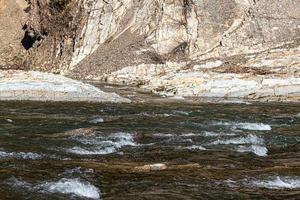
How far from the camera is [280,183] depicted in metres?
16.6

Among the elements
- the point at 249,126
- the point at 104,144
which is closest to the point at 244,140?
the point at 249,126

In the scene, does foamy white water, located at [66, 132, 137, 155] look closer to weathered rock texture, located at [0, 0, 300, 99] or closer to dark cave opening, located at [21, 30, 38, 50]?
weathered rock texture, located at [0, 0, 300, 99]

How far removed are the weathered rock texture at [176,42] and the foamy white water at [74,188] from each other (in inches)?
1637

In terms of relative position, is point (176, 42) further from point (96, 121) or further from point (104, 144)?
point (104, 144)

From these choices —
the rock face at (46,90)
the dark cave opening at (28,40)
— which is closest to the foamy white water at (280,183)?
the rock face at (46,90)

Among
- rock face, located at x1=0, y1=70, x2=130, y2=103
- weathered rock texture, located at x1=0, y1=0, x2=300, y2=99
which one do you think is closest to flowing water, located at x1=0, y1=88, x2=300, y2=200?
rock face, located at x1=0, y1=70, x2=130, y2=103

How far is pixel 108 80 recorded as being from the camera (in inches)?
2975

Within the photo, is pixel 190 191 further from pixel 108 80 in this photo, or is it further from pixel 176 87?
pixel 108 80

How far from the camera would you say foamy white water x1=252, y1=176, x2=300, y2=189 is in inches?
642

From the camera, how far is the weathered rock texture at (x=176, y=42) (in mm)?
65375

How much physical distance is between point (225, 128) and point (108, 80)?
156 ft

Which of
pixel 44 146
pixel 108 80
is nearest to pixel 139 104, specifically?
pixel 44 146

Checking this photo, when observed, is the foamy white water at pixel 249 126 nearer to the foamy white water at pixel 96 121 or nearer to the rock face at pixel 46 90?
the foamy white water at pixel 96 121

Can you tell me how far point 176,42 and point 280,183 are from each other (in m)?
66.4
